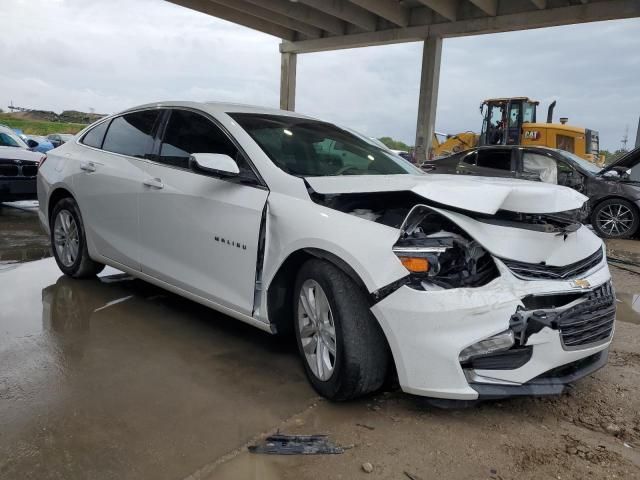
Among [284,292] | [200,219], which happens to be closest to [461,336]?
A: [284,292]

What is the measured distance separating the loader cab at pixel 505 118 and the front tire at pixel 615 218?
742cm

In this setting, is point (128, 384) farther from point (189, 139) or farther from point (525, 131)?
point (525, 131)

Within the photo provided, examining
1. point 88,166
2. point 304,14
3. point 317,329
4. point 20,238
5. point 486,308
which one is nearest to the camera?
point 486,308

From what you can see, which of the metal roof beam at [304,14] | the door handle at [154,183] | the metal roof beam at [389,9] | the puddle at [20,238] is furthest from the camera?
the metal roof beam at [304,14]

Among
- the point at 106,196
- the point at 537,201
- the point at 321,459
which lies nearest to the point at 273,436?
the point at 321,459

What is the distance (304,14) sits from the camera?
1708 centimetres

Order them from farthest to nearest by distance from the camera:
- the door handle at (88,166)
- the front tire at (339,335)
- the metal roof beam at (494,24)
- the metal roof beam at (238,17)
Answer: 1. the metal roof beam at (238,17)
2. the metal roof beam at (494,24)
3. the door handle at (88,166)
4. the front tire at (339,335)

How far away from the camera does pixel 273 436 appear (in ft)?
7.75

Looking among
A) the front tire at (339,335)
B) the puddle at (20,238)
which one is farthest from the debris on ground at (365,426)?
the puddle at (20,238)

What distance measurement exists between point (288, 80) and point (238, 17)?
401 centimetres

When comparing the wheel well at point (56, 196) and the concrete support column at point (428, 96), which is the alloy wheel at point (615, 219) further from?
the concrete support column at point (428, 96)

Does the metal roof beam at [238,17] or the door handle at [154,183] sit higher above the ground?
the metal roof beam at [238,17]

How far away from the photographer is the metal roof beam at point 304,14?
16078 millimetres

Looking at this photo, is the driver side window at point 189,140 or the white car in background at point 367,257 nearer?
the white car in background at point 367,257
